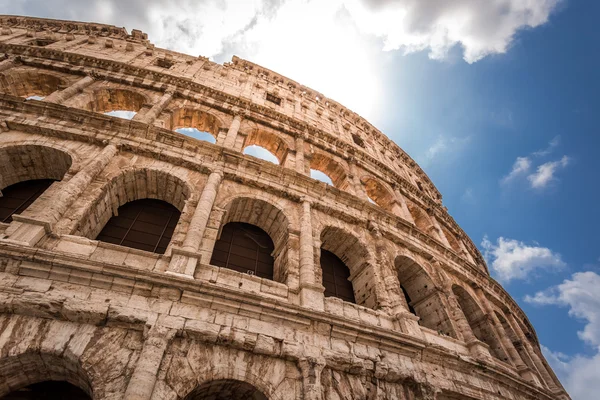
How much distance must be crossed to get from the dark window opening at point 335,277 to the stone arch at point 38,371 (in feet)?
16.6

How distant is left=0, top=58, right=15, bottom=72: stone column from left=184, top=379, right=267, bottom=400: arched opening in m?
13.0

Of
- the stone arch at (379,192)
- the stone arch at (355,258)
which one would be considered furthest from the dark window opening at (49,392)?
the stone arch at (379,192)

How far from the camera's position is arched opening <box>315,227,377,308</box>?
25.5 feet

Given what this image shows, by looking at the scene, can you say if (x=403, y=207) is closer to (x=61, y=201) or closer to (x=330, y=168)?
(x=330, y=168)

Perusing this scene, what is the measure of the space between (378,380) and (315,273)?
2.29m

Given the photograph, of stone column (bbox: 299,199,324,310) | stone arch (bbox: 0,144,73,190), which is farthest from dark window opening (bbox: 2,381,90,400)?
stone arch (bbox: 0,144,73,190)

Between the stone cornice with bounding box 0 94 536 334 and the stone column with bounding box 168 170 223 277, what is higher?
the stone cornice with bounding box 0 94 536 334

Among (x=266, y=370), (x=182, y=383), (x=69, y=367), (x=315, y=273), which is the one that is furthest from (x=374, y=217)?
(x=69, y=367)

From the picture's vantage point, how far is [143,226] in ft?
23.7

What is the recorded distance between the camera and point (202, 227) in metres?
6.27

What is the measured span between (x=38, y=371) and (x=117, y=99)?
9874 millimetres

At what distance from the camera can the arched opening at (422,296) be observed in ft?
27.0

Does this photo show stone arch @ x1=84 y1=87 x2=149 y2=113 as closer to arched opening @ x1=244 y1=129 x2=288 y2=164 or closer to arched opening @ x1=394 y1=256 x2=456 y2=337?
arched opening @ x1=244 y1=129 x2=288 y2=164

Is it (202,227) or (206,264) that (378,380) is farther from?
(202,227)
